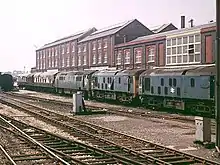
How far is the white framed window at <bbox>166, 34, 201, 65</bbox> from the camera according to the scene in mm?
43375

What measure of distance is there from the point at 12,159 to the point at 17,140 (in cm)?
382

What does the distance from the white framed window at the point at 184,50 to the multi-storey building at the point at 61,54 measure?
34577 millimetres

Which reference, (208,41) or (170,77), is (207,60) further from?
(170,77)

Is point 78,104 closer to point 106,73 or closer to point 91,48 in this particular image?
point 106,73

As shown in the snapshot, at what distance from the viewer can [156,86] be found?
27.9 metres

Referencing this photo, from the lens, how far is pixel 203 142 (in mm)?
13234

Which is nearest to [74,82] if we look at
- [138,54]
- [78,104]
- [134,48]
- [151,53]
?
[151,53]

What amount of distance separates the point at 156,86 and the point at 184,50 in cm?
1847

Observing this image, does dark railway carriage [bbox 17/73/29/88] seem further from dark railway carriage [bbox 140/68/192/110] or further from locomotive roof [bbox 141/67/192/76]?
locomotive roof [bbox 141/67/192/76]

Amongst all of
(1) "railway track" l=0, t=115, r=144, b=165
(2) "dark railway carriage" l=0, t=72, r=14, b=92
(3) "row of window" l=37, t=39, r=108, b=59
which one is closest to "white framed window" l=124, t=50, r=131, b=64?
(3) "row of window" l=37, t=39, r=108, b=59

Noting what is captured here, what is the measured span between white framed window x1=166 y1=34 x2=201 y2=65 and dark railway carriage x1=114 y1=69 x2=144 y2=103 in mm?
12172

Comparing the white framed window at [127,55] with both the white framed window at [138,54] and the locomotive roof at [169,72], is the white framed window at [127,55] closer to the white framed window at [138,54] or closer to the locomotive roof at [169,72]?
the white framed window at [138,54]

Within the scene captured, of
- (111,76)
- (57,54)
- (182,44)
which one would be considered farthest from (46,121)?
(57,54)

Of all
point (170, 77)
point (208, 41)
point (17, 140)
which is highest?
point (208, 41)
